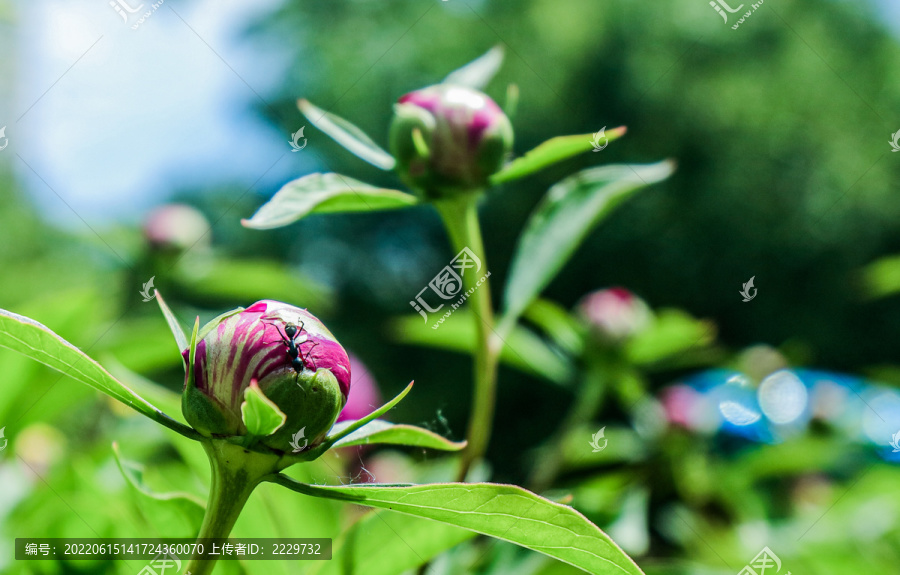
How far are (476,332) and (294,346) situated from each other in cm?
22

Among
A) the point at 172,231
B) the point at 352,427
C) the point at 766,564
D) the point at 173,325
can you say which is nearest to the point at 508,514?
the point at 352,427

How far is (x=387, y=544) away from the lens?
0.50 metres

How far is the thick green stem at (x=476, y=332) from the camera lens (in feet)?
1.79

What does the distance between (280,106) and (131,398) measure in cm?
708

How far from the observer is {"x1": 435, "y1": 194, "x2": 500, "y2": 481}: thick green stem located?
0.54 meters

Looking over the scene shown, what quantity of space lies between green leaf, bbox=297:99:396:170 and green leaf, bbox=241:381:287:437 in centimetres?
22

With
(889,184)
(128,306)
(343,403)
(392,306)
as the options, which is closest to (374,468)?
(128,306)

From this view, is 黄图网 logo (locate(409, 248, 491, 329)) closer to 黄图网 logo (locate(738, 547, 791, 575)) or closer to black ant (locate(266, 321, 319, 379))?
black ant (locate(266, 321, 319, 379))

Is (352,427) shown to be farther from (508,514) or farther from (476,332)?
(476,332)

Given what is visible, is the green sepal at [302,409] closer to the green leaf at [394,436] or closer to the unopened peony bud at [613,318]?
the green leaf at [394,436]

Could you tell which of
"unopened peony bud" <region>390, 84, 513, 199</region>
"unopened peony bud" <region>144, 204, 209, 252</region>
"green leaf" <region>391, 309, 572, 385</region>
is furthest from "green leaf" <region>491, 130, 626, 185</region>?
"unopened peony bud" <region>144, 204, 209, 252</region>

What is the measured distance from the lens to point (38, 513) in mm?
646

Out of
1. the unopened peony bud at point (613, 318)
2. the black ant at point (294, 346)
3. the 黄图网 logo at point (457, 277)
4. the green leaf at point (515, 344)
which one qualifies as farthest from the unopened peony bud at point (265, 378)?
the unopened peony bud at point (613, 318)

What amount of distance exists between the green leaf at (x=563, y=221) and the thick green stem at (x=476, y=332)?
0.04 meters
